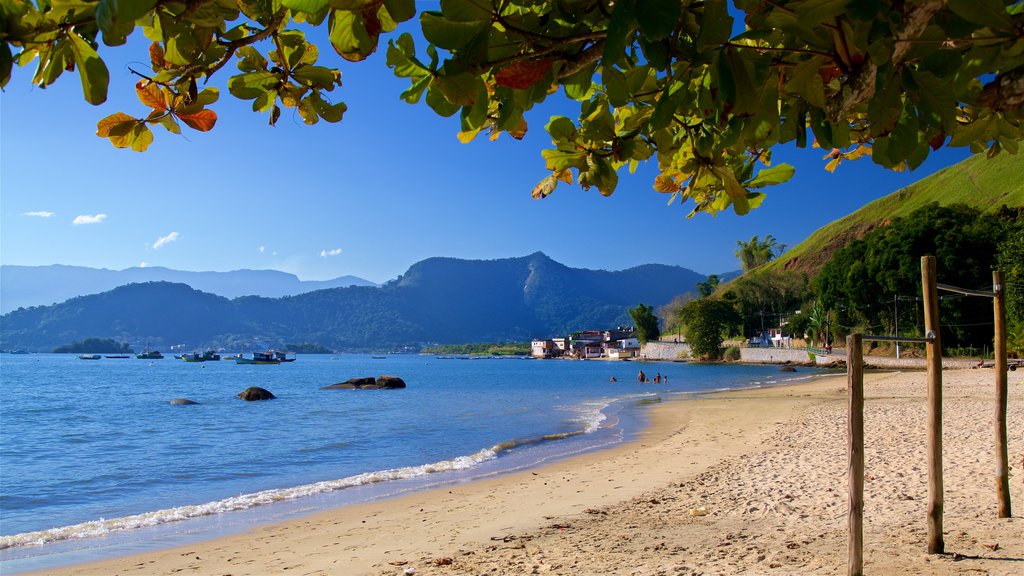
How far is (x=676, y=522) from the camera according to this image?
750 cm

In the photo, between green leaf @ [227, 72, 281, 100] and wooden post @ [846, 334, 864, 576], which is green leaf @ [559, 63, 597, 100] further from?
wooden post @ [846, 334, 864, 576]

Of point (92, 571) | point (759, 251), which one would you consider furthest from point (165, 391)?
point (759, 251)

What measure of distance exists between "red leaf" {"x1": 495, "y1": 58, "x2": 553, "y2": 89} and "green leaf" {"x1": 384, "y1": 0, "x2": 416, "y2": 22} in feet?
0.83

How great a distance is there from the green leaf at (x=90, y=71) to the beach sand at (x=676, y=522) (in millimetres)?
5102

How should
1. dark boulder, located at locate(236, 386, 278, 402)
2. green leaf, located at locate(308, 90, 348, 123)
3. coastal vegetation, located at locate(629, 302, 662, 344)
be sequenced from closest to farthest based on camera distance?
1. green leaf, located at locate(308, 90, 348, 123)
2. dark boulder, located at locate(236, 386, 278, 402)
3. coastal vegetation, located at locate(629, 302, 662, 344)

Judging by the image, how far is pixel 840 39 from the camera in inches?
55.9

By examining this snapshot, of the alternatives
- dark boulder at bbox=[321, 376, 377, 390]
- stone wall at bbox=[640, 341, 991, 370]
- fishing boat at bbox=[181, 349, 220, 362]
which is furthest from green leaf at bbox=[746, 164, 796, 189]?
fishing boat at bbox=[181, 349, 220, 362]

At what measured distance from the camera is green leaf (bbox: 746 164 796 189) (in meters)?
2.04

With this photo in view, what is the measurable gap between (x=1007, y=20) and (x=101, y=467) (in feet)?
62.7


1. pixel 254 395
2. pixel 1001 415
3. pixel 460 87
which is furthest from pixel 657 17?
pixel 254 395

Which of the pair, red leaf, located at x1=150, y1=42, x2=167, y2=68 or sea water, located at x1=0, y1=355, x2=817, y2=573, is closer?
red leaf, located at x1=150, y1=42, x2=167, y2=68

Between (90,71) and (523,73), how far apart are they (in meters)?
0.90

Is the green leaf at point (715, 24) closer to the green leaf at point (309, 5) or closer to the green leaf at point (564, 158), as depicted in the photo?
the green leaf at point (564, 158)

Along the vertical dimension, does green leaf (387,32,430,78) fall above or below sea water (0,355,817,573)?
above
